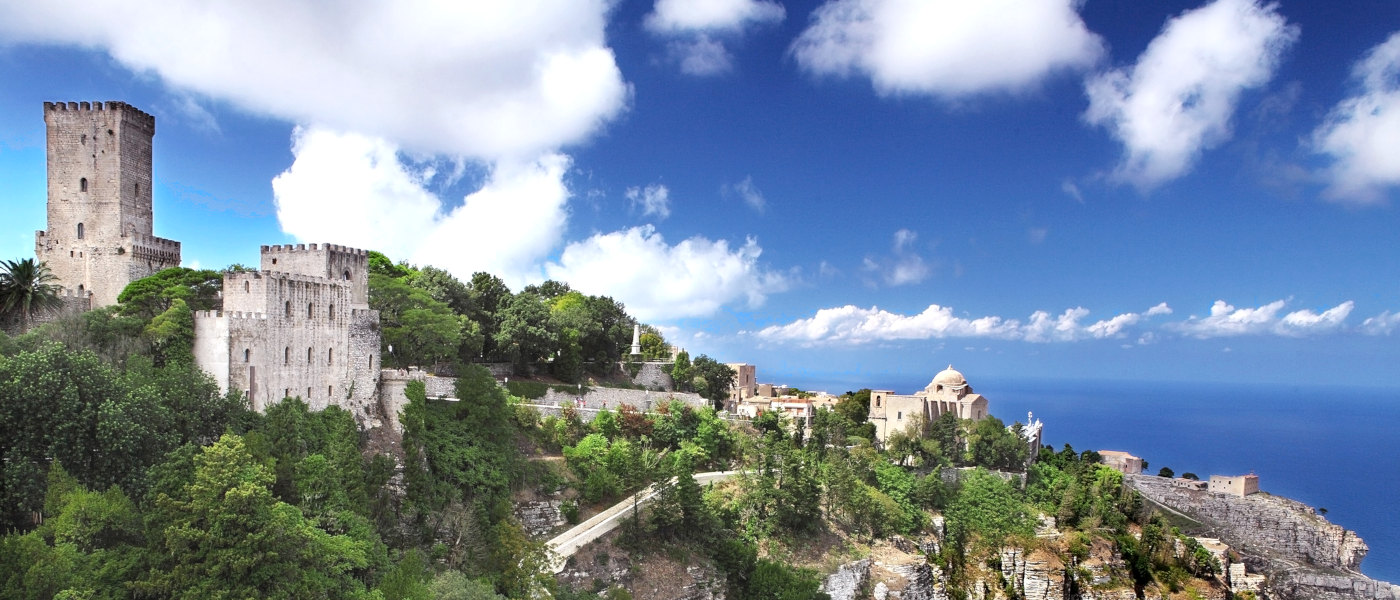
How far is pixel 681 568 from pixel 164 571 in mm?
20482

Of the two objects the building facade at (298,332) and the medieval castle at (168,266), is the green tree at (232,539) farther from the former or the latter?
the medieval castle at (168,266)

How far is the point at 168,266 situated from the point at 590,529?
878 inches

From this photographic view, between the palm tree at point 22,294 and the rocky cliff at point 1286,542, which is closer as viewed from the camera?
the palm tree at point 22,294

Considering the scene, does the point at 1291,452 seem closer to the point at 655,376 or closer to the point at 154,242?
the point at 655,376

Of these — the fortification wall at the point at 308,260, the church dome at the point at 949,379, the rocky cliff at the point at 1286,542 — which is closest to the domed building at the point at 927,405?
the church dome at the point at 949,379

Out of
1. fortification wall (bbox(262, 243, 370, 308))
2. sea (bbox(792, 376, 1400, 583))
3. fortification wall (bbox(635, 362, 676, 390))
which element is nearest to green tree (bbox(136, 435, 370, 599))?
fortification wall (bbox(262, 243, 370, 308))

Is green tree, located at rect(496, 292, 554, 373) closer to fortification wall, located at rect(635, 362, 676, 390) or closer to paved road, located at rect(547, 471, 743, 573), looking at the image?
fortification wall, located at rect(635, 362, 676, 390)

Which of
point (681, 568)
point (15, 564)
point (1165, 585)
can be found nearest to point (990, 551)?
point (1165, 585)

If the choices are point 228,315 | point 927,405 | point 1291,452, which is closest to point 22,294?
point 228,315

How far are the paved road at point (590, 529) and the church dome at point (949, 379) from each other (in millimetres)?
33526

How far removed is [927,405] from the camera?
184 ft

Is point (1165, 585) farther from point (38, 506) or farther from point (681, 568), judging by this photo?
point (38, 506)

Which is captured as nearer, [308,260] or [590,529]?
[308,260]

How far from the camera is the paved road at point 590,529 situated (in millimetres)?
30112
